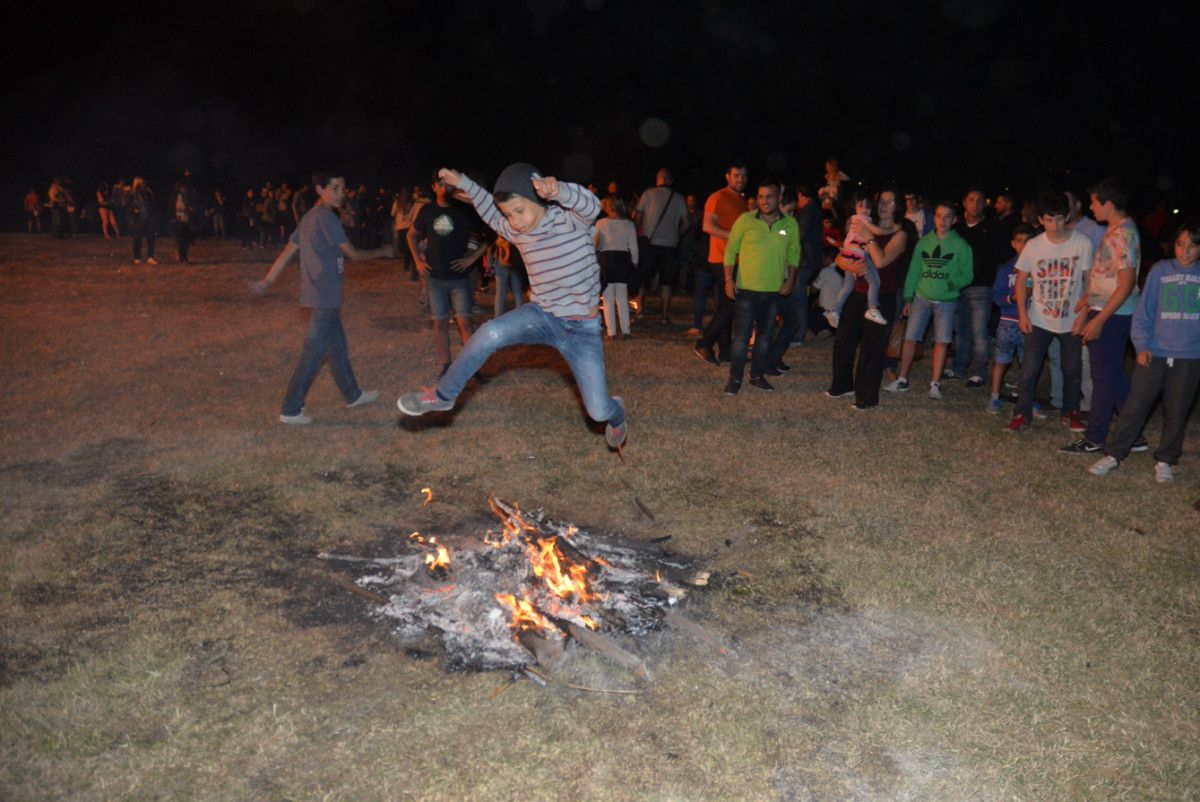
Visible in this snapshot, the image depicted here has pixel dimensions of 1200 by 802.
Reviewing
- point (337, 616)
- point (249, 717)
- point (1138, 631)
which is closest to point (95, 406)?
point (337, 616)

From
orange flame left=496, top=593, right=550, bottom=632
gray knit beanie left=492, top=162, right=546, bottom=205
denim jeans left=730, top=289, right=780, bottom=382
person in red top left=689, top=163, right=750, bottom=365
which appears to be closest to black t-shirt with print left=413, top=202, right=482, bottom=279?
denim jeans left=730, top=289, right=780, bottom=382

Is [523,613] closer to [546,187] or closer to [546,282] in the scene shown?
[546,282]

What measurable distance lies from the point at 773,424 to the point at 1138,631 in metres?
4.07

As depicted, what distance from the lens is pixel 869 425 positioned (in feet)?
27.7

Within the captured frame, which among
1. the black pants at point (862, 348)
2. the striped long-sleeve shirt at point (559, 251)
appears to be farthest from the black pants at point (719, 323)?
the striped long-sleeve shirt at point (559, 251)

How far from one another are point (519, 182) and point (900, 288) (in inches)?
213

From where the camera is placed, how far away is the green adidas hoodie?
9039 mm

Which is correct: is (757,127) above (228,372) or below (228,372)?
above

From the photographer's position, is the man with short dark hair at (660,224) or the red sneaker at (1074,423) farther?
the man with short dark hair at (660,224)

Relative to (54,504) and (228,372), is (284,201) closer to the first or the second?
(228,372)

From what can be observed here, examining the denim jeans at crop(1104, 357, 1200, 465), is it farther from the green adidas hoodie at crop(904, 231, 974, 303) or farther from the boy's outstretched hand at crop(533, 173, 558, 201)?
the boy's outstretched hand at crop(533, 173, 558, 201)

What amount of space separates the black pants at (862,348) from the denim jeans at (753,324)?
0.77m

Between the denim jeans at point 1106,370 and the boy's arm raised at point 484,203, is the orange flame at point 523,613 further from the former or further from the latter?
the denim jeans at point 1106,370

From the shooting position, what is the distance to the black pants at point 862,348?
8.94 metres
